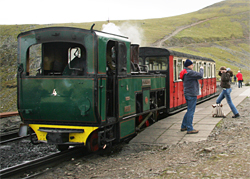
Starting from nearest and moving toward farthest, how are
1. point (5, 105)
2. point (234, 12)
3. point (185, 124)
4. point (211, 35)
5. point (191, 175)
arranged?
point (191, 175) < point (185, 124) < point (5, 105) < point (211, 35) < point (234, 12)

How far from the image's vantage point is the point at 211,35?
314 ft

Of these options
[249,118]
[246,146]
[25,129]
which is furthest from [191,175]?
[249,118]

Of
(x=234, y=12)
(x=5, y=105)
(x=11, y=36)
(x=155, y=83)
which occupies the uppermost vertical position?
(x=234, y=12)

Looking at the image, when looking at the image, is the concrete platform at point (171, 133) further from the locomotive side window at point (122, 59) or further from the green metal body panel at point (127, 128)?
the locomotive side window at point (122, 59)

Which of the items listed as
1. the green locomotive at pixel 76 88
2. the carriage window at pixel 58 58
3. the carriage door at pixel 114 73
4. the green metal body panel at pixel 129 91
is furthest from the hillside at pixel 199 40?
the carriage door at pixel 114 73

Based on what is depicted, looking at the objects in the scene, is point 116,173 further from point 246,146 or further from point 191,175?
point 246,146

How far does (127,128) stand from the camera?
7.46 metres

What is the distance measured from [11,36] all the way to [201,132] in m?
64.5

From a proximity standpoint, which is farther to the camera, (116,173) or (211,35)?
(211,35)

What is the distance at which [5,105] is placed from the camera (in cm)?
2511

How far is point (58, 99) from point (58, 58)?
1483 mm

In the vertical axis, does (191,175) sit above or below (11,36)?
below

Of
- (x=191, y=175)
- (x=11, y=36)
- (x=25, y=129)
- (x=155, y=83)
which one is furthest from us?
(x=11, y=36)

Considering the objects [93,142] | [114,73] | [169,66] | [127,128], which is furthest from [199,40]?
[93,142]
